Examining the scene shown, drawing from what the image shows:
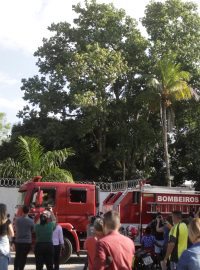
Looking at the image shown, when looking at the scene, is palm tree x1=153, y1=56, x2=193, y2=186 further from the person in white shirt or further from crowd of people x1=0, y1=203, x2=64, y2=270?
crowd of people x1=0, y1=203, x2=64, y2=270

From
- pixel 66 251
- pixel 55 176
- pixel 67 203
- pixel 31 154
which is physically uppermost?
pixel 31 154

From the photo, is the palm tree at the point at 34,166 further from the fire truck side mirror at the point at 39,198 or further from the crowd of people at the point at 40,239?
the crowd of people at the point at 40,239

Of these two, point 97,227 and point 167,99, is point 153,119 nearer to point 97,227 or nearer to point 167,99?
point 167,99

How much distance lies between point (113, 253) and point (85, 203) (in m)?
10.4

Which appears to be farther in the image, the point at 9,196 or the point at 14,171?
the point at 14,171

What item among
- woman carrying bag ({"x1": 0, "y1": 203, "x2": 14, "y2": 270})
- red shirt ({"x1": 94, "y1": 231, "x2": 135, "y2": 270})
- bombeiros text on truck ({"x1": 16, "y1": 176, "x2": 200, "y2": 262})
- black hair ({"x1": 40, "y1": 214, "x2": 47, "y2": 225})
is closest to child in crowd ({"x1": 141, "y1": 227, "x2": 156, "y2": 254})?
black hair ({"x1": 40, "y1": 214, "x2": 47, "y2": 225})

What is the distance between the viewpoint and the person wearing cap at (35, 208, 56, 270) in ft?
32.6

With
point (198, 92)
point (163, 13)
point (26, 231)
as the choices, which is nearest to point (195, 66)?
point (198, 92)

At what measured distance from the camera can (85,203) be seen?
15070 mm

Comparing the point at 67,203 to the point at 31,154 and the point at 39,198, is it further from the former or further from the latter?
the point at 31,154

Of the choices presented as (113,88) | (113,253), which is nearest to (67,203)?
(113,253)

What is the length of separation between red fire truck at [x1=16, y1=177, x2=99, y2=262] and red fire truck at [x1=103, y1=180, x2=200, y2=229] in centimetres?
91

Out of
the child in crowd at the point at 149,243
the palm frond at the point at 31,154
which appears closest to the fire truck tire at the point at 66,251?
the child in crowd at the point at 149,243

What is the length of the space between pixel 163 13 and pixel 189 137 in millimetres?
7639
